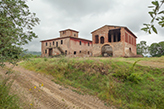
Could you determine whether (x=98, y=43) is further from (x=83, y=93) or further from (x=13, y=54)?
(x=13, y=54)

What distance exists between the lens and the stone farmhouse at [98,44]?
66.9 feet

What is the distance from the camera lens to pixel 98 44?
73.0 feet

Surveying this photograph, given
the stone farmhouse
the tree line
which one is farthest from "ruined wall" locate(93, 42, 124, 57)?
the tree line

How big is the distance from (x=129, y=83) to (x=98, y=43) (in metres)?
15.6

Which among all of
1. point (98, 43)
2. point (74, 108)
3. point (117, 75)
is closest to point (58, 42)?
point (98, 43)

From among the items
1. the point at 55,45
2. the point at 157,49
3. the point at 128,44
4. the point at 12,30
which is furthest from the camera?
the point at 157,49

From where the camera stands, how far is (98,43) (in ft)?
73.1

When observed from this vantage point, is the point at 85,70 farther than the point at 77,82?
Yes

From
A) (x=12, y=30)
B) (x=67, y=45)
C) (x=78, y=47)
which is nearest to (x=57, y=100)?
(x=12, y=30)

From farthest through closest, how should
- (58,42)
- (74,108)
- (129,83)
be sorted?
(58,42) < (129,83) < (74,108)

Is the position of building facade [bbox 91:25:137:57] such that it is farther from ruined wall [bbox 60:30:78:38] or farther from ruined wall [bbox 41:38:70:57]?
ruined wall [bbox 60:30:78:38]

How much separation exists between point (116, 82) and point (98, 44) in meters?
15.4

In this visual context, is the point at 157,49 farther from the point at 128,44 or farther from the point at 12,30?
the point at 12,30

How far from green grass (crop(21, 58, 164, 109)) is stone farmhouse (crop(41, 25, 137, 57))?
39.2ft
